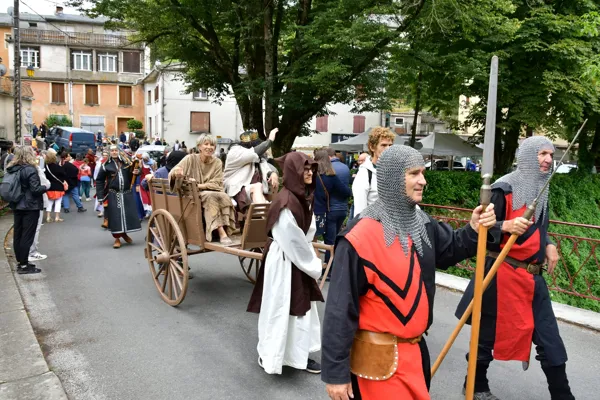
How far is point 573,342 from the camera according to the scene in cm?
556

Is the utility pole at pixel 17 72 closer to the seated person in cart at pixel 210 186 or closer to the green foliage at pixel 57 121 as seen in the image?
the seated person in cart at pixel 210 186

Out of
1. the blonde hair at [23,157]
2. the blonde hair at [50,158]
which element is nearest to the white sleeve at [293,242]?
the blonde hair at [23,157]

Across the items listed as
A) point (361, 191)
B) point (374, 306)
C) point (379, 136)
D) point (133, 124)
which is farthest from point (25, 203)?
point (133, 124)

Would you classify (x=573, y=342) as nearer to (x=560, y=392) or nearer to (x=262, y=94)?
(x=560, y=392)

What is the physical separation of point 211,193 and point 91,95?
47539 mm

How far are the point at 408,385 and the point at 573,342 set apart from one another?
3.91 meters

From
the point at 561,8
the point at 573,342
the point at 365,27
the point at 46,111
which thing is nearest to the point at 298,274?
the point at 573,342

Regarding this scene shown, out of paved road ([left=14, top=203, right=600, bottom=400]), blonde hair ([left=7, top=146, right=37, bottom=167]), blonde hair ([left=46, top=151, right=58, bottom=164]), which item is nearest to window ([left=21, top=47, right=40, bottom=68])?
blonde hair ([left=46, top=151, right=58, bottom=164])

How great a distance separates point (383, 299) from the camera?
99.7 inches

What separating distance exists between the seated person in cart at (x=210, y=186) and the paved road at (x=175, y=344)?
103cm

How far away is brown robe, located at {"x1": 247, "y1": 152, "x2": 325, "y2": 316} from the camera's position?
14.6 ft

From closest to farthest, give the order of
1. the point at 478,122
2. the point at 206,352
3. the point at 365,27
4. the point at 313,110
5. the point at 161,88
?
the point at 206,352, the point at 365,27, the point at 313,110, the point at 478,122, the point at 161,88

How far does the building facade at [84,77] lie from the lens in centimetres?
4784

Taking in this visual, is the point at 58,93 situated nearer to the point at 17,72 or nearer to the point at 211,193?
the point at 17,72
